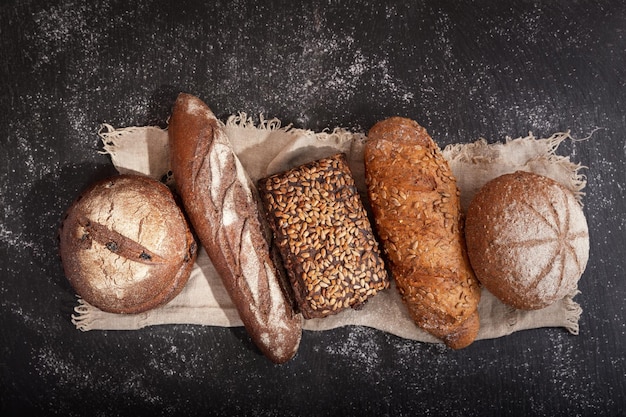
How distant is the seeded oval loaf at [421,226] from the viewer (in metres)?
2.25

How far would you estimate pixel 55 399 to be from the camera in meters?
2.69

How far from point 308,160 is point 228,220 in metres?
0.58

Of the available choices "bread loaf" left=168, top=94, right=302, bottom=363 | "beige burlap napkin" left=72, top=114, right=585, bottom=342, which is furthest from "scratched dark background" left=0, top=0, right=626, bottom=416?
"bread loaf" left=168, top=94, right=302, bottom=363

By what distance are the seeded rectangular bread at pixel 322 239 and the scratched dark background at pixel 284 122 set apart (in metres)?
0.44

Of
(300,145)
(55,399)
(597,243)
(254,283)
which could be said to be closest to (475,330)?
(597,243)

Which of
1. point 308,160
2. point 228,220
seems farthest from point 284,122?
point 228,220

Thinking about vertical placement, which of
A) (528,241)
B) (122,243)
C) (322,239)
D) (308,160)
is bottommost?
(528,241)

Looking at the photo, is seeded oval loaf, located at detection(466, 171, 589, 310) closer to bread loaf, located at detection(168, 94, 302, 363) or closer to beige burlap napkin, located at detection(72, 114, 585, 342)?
beige burlap napkin, located at detection(72, 114, 585, 342)

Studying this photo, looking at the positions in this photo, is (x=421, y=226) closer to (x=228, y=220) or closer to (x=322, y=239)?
(x=322, y=239)

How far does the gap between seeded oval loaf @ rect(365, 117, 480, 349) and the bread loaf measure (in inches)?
21.8

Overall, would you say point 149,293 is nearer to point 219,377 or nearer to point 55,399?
point 219,377

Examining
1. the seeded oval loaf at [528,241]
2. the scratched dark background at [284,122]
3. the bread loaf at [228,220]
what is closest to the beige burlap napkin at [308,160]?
the scratched dark background at [284,122]

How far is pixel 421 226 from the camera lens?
224 centimetres

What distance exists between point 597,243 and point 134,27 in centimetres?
268
